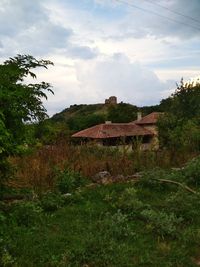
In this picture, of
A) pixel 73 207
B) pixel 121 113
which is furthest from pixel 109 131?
pixel 73 207

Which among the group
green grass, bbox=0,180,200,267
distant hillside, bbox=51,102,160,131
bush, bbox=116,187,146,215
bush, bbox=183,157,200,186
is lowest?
green grass, bbox=0,180,200,267

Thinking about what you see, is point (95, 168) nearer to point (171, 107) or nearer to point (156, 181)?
point (156, 181)

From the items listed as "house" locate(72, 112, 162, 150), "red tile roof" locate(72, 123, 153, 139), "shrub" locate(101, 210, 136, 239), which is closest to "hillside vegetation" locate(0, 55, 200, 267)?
"shrub" locate(101, 210, 136, 239)

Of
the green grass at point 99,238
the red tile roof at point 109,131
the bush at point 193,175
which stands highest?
the red tile roof at point 109,131

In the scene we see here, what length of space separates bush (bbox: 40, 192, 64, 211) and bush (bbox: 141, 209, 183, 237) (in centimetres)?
151

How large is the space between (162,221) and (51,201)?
201 cm

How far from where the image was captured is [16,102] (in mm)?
5469

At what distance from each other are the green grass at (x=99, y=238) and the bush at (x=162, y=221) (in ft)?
0.05

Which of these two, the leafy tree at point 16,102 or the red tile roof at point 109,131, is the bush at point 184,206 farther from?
the red tile roof at point 109,131

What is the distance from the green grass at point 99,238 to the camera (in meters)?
4.86

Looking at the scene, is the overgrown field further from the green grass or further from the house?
the house

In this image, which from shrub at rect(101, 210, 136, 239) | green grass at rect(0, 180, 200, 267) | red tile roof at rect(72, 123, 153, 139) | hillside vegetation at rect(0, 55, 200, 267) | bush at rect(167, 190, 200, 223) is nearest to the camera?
green grass at rect(0, 180, 200, 267)

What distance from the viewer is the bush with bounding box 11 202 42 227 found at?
5.94 m

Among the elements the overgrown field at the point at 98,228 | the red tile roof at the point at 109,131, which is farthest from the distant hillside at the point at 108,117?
the overgrown field at the point at 98,228
